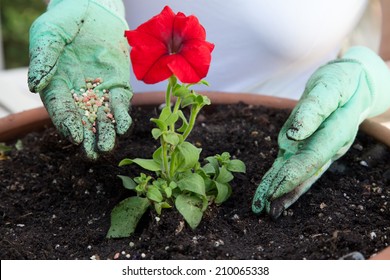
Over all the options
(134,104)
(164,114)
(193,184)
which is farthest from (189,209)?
(134,104)

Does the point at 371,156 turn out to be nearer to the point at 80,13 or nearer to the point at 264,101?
the point at 264,101

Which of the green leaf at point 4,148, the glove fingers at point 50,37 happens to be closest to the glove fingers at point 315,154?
the glove fingers at point 50,37

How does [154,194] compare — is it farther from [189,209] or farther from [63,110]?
[63,110]

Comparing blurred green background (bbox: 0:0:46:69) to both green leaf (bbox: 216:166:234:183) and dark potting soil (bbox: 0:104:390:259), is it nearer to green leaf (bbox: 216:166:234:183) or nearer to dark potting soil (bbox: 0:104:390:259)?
dark potting soil (bbox: 0:104:390:259)

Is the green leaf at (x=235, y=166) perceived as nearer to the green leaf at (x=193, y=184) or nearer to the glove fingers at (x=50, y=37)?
the green leaf at (x=193, y=184)

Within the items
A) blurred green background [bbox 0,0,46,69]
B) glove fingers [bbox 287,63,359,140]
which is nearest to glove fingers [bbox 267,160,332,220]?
glove fingers [bbox 287,63,359,140]

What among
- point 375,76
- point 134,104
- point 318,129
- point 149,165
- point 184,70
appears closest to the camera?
point 184,70

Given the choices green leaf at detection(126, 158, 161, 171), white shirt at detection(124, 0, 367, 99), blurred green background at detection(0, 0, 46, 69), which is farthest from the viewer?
blurred green background at detection(0, 0, 46, 69)
